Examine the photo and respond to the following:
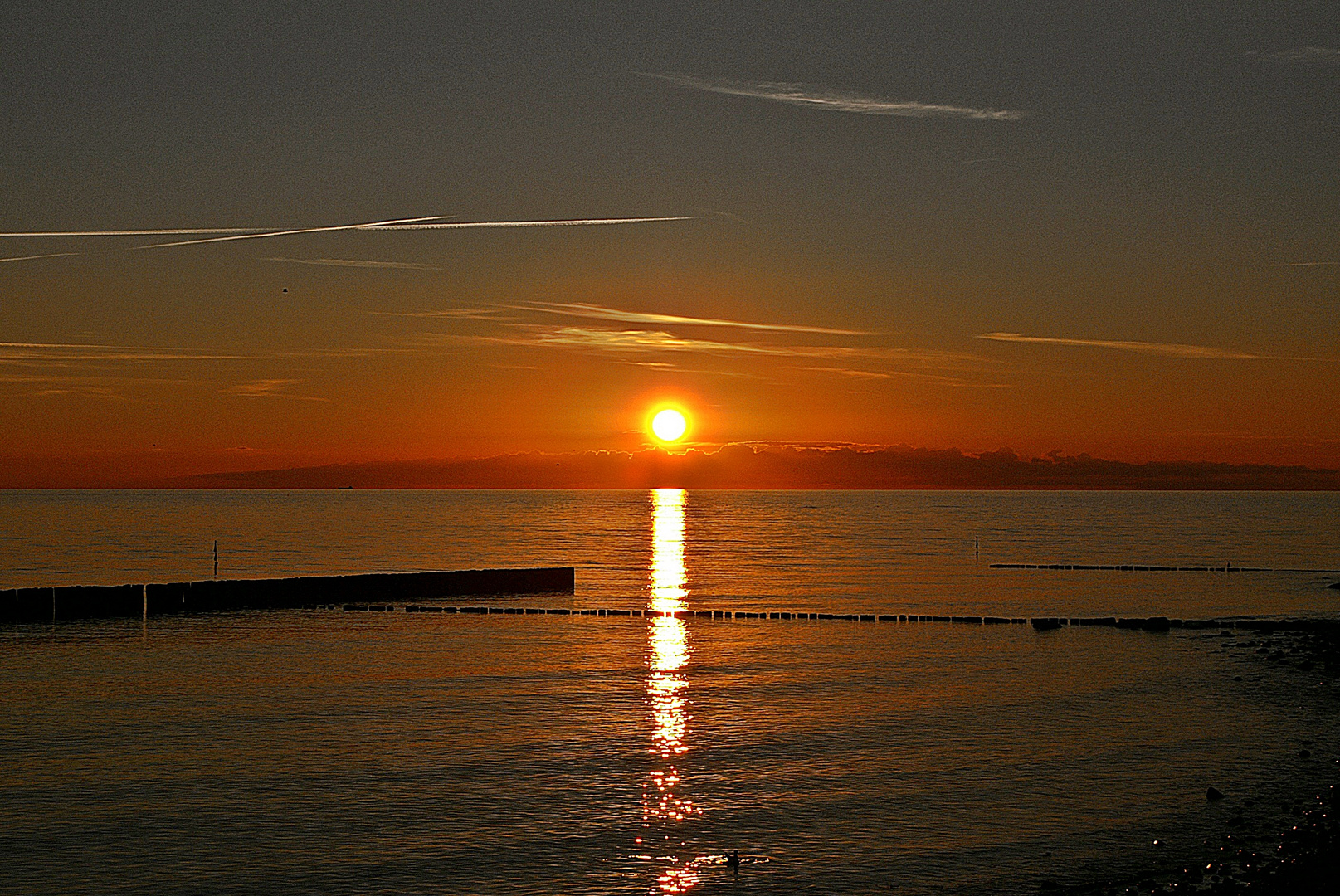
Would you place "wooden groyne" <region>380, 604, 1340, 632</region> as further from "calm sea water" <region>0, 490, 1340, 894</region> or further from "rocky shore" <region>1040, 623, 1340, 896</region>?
"rocky shore" <region>1040, 623, 1340, 896</region>

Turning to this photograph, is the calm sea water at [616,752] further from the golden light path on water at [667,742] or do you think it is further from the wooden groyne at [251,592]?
the wooden groyne at [251,592]

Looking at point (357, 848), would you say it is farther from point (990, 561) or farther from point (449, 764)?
point (990, 561)

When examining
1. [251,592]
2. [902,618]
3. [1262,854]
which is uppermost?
[251,592]

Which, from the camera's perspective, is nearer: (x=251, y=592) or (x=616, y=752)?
(x=616, y=752)

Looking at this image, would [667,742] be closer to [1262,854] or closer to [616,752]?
[616,752]

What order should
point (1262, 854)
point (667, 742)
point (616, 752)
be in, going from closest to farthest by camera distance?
point (1262, 854) < point (616, 752) < point (667, 742)

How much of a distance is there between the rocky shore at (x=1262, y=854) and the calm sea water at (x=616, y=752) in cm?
55

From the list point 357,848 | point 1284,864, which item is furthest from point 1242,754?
point 357,848

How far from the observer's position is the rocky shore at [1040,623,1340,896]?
20031 millimetres

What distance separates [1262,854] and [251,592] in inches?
2452

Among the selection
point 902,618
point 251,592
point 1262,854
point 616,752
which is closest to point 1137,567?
point 902,618

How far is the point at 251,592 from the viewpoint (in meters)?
73.4

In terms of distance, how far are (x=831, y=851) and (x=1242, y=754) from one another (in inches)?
576

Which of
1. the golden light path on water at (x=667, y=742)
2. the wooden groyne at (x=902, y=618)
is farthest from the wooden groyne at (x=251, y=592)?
the golden light path on water at (x=667, y=742)
